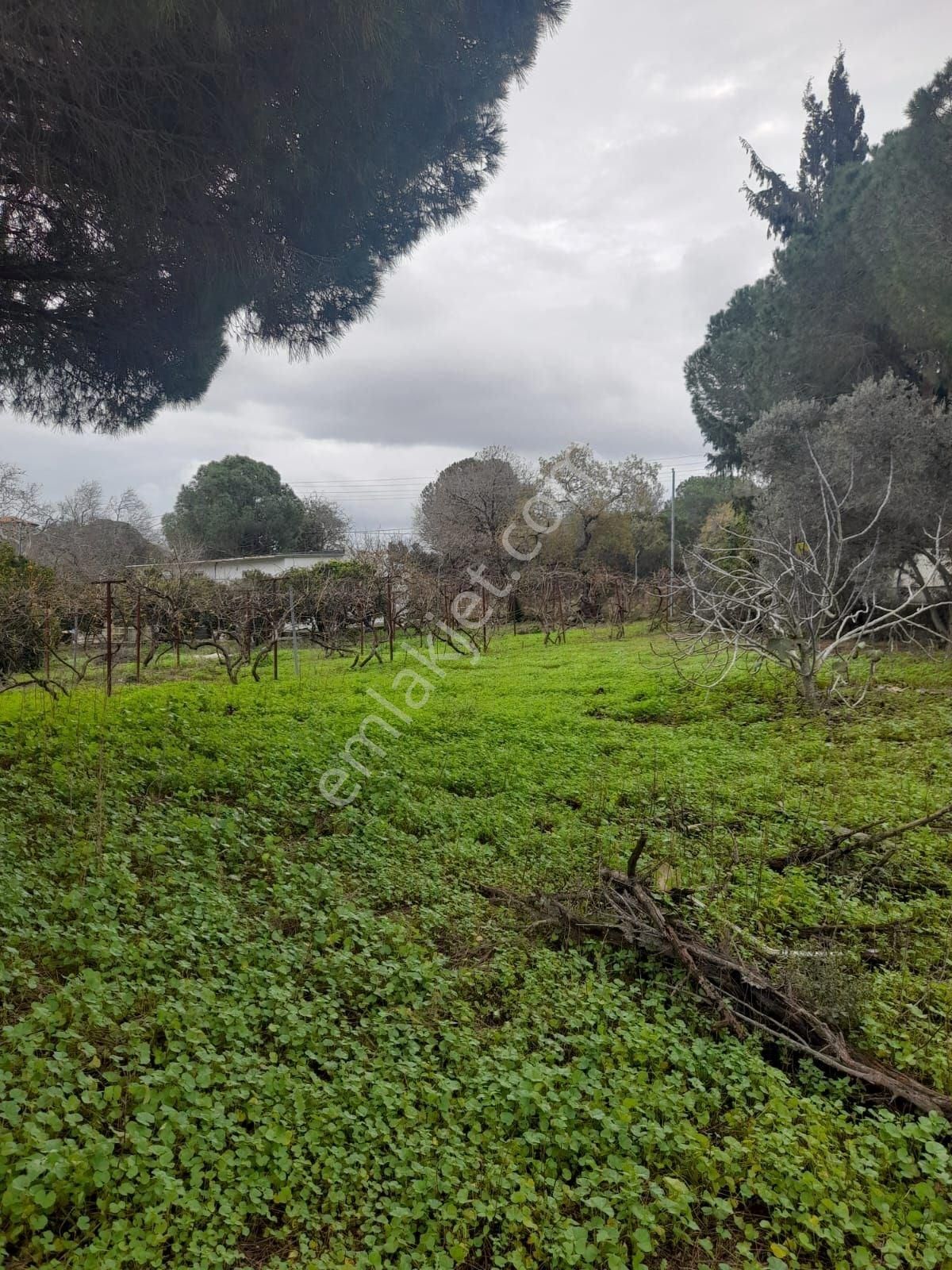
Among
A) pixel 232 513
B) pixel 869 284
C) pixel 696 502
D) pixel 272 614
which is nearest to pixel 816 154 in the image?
pixel 869 284

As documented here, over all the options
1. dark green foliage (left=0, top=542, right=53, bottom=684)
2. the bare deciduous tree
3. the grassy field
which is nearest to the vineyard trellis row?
dark green foliage (left=0, top=542, right=53, bottom=684)

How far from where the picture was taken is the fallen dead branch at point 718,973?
7.74 feet

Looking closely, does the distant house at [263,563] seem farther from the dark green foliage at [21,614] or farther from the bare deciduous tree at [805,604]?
the bare deciduous tree at [805,604]

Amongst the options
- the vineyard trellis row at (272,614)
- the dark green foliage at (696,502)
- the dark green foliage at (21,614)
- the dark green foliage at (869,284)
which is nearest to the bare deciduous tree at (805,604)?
the vineyard trellis row at (272,614)

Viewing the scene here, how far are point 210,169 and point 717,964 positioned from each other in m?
4.46

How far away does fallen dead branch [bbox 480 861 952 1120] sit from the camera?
7.74ft

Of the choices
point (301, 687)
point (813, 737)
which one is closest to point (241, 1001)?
point (813, 737)

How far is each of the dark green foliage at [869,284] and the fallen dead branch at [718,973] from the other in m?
10.8

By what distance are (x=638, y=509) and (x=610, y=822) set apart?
837 inches

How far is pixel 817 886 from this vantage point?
362 centimetres

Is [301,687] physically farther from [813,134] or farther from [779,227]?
[813,134]

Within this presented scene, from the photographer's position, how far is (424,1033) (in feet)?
8.00

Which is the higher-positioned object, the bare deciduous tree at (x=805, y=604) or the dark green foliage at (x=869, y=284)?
the dark green foliage at (x=869, y=284)

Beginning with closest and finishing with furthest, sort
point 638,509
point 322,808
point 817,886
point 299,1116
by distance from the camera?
point 299,1116
point 817,886
point 322,808
point 638,509
